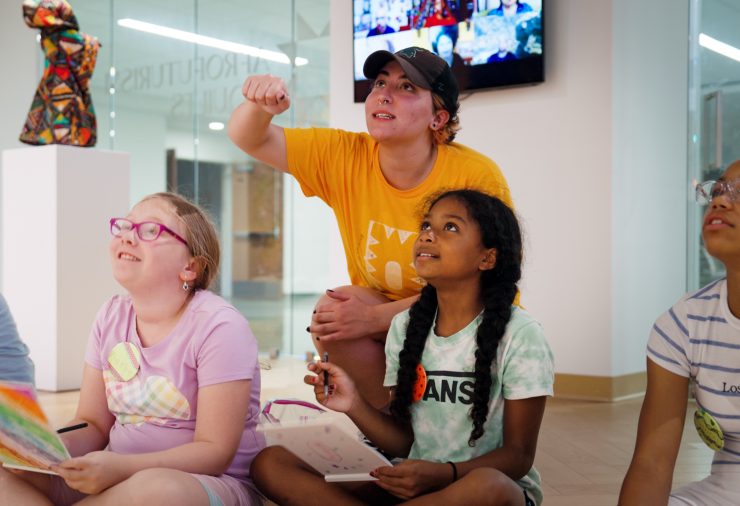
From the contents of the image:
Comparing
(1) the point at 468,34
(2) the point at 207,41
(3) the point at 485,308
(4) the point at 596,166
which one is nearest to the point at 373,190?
(3) the point at 485,308

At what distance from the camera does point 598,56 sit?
13.6 ft

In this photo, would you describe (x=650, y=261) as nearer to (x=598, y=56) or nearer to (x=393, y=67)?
(x=598, y=56)

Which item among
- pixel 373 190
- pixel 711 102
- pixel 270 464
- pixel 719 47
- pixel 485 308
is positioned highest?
pixel 719 47

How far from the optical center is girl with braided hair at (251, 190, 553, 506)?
1639 millimetres

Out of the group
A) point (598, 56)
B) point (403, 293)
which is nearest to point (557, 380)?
point (598, 56)

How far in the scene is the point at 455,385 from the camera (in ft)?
5.71

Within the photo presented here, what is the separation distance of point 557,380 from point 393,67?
2.52m

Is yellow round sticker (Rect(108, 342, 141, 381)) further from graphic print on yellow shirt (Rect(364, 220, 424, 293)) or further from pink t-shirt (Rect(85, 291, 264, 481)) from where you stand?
graphic print on yellow shirt (Rect(364, 220, 424, 293))

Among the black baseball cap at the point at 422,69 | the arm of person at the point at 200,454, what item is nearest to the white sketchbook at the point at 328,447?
the arm of person at the point at 200,454

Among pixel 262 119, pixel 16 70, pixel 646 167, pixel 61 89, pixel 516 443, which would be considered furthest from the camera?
pixel 16 70

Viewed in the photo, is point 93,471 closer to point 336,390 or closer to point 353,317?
point 336,390

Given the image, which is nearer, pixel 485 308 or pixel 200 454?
pixel 200 454

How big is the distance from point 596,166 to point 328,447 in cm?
286

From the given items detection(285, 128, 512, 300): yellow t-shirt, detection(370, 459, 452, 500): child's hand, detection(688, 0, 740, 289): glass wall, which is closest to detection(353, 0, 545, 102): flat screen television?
detection(688, 0, 740, 289): glass wall
